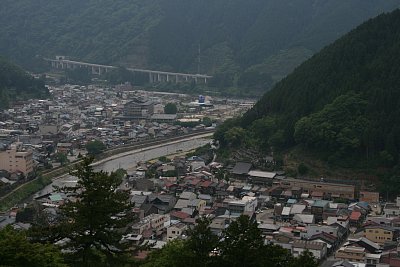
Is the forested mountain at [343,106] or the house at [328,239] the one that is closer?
the house at [328,239]

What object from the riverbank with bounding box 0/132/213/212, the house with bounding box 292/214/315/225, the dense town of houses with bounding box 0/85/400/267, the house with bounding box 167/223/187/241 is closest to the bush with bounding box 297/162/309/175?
the dense town of houses with bounding box 0/85/400/267

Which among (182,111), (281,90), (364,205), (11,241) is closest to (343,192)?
(364,205)

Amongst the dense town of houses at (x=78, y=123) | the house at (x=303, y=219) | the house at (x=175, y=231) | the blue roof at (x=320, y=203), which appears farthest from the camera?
the dense town of houses at (x=78, y=123)

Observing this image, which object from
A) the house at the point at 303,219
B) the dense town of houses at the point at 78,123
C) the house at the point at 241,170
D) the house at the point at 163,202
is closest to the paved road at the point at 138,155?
the dense town of houses at the point at 78,123

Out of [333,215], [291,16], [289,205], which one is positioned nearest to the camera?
[333,215]

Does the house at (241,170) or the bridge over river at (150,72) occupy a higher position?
the bridge over river at (150,72)

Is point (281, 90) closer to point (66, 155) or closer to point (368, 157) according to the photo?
point (368, 157)

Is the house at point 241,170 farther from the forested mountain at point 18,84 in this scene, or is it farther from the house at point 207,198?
the forested mountain at point 18,84
